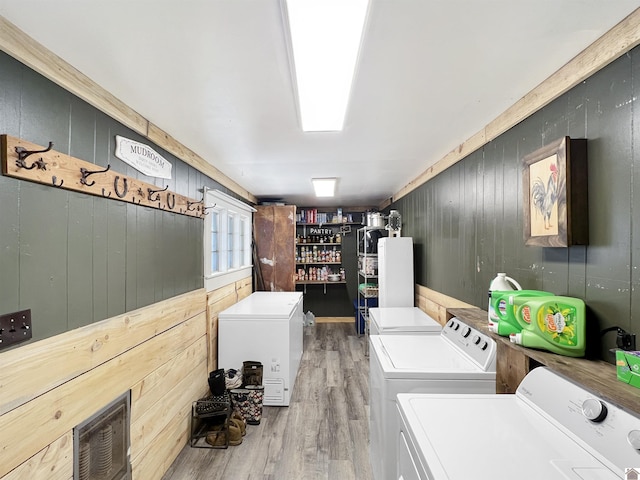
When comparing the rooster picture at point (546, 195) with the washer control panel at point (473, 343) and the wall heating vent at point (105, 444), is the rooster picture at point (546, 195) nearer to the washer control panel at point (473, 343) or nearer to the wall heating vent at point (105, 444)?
the washer control panel at point (473, 343)

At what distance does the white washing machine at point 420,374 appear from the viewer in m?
1.62

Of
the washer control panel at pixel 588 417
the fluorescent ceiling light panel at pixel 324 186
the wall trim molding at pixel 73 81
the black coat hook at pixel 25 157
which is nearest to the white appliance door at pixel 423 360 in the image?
the washer control panel at pixel 588 417

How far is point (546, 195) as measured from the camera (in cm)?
137

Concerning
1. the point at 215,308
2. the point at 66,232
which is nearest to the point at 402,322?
the point at 215,308

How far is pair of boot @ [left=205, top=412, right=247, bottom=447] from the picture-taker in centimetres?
238

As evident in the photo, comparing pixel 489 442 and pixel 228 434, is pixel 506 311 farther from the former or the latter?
pixel 228 434

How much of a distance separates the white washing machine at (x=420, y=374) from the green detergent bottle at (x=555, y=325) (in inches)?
17.0

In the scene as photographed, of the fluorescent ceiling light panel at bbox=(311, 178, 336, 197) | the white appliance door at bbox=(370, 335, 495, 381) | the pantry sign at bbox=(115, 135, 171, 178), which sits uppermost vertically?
the fluorescent ceiling light panel at bbox=(311, 178, 336, 197)

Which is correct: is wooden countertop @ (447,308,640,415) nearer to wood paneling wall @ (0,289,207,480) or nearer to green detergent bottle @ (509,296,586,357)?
green detergent bottle @ (509,296,586,357)

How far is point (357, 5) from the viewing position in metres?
0.95

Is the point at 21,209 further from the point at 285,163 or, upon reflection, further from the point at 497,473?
the point at 285,163

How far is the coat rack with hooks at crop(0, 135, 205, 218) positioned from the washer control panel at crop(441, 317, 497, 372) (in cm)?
206

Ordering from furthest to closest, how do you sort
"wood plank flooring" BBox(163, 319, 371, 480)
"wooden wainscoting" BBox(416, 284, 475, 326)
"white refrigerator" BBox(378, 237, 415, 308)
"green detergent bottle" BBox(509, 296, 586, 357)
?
"white refrigerator" BBox(378, 237, 415, 308) < "wooden wainscoting" BBox(416, 284, 475, 326) < "wood plank flooring" BBox(163, 319, 371, 480) < "green detergent bottle" BBox(509, 296, 586, 357)

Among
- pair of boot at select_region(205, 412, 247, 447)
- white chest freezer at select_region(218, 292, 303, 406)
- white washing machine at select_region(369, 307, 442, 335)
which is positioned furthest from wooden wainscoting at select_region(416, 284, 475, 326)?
pair of boot at select_region(205, 412, 247, 447)
